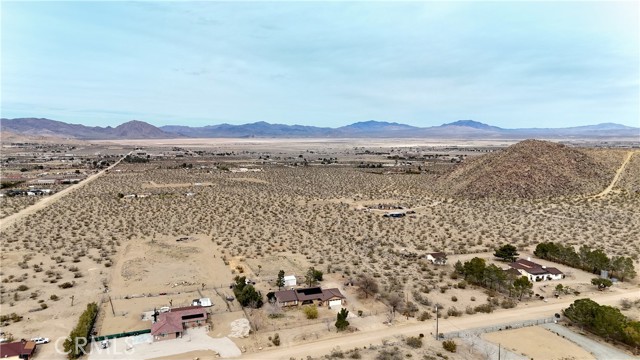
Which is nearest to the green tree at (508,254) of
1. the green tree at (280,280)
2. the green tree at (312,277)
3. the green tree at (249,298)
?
the green tree at (312,277)

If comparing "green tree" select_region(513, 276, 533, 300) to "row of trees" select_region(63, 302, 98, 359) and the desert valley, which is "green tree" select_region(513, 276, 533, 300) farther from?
"row of trees" select_region(63, 302, 98, 359)

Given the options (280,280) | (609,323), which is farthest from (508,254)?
(280,280)

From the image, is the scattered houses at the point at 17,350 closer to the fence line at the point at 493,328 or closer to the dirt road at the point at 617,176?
the fence line at the point at 493,328

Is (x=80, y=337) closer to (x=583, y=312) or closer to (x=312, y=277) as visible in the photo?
(x=312, y=277)

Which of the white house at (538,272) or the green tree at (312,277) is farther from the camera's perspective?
the white house at (538,272)

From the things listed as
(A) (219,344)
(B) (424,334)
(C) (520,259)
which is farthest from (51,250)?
(C) (520,259)

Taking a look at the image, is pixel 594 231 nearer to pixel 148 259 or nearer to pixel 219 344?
pixel 219 344

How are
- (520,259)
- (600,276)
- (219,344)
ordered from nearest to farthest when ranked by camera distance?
(219,344)
(600,276)
(520,259)
